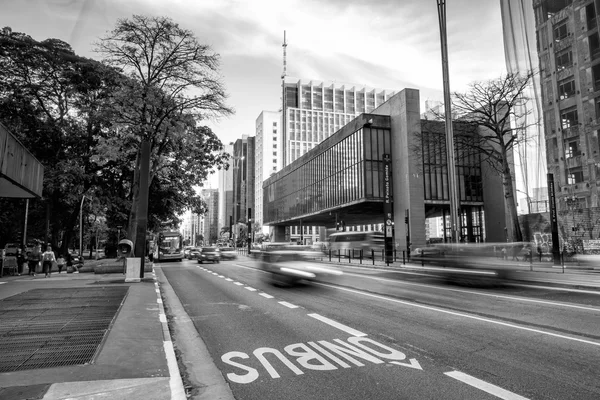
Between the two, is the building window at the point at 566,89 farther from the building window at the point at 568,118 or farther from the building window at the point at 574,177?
the building window at the point at 574,177

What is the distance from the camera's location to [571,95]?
140ft

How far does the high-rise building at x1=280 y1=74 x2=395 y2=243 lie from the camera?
15200 cm

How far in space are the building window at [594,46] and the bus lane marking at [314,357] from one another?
151 ft

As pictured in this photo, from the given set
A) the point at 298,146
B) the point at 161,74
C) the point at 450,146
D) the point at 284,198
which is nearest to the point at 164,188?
the point at 161,74

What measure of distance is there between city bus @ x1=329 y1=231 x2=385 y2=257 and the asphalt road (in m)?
29.7

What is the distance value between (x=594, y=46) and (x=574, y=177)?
12998 mm

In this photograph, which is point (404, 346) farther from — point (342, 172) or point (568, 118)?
point (342, 172)

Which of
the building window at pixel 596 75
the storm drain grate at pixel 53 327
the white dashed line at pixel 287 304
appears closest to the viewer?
the storm drain grate at pixel 53 327

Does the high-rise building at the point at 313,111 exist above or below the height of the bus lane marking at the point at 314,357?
above

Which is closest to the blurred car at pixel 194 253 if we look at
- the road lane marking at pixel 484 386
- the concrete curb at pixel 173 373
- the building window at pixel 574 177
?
the concrete curb at pixel 173 373

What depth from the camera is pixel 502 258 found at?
43.6 ft

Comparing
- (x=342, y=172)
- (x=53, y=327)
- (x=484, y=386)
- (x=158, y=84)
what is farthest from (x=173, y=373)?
(x=342, y=172)

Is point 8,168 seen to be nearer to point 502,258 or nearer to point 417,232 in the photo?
point 502,258

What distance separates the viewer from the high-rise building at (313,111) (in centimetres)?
15200
